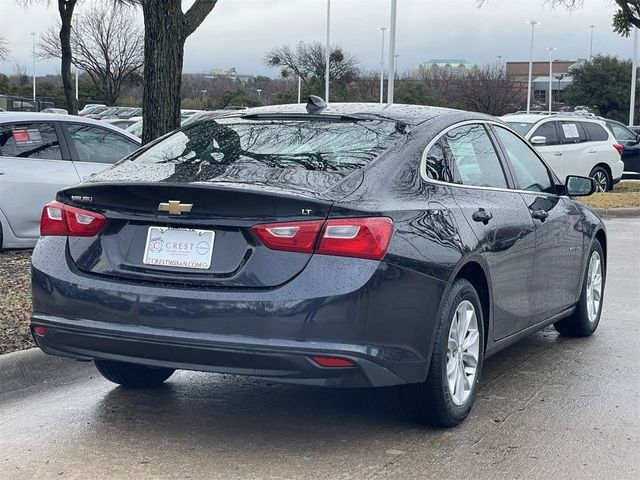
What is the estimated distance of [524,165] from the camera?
6324mm

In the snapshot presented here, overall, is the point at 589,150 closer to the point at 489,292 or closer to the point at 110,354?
the point at 489,292

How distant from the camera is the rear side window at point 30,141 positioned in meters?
9.50

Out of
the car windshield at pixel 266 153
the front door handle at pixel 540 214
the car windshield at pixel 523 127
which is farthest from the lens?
the car windshield at pixel 523 127

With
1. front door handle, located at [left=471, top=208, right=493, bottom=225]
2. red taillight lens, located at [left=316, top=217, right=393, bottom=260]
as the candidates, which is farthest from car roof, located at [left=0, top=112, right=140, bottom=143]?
red taillight lens, located at [left=316, top=217, right=393, bottom=260]

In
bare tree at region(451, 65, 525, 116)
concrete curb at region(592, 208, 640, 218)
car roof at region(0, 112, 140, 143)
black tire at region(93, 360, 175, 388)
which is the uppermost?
bare tree at region(451, 65, 525, 116)

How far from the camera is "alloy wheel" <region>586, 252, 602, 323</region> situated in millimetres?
7156

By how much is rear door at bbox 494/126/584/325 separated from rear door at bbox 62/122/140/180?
5.03 m

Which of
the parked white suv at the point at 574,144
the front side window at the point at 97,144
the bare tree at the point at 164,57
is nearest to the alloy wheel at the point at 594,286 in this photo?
the bare tree at the point at 164,57

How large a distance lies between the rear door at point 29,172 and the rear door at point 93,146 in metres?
0.16

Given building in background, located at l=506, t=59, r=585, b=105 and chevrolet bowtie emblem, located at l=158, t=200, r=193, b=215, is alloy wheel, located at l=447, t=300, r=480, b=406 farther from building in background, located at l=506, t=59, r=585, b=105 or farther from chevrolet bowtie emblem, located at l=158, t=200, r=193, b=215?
building in background, located at l=506, t=59, r=585, b=105

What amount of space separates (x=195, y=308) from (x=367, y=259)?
0.77 m

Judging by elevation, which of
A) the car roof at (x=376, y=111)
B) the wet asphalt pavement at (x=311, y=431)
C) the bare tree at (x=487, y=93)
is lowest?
the wet asphalt pavement at (x=311, y=431)

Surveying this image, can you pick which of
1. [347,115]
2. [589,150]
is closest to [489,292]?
[347,115]

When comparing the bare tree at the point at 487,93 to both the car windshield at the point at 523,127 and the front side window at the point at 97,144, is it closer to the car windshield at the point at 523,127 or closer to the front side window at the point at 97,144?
the car windshield at the point at 523,127
